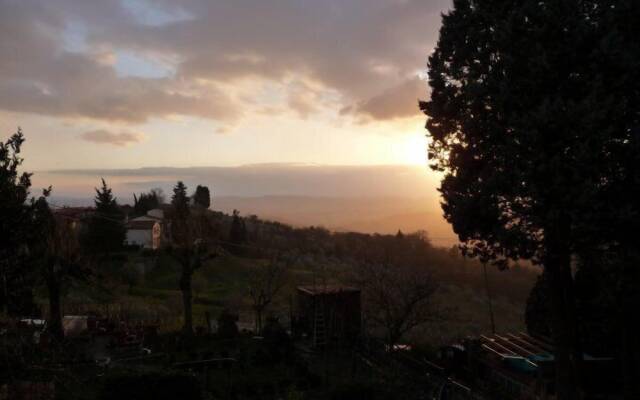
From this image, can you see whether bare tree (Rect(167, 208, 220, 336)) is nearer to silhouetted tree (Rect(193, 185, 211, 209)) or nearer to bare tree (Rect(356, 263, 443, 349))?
bare tree (Rect(356, 263, 443, 349))

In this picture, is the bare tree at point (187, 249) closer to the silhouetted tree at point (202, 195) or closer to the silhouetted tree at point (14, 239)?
the silhouetted tree at point (14, 239)

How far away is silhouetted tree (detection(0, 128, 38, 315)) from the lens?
11328 millimetres

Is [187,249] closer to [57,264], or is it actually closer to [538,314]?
[57,264]

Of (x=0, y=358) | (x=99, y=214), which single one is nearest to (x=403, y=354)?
(x=0, y=358)

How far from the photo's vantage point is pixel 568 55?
12.8 metres

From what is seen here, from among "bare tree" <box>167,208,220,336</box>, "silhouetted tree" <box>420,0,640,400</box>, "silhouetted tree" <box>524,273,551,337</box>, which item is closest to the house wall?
"bare tree" <box>167,208,220,336</box>

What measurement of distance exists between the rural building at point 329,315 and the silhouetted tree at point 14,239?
1424 centimetres

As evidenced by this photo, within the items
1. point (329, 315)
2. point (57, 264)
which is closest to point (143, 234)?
point (57, 264)

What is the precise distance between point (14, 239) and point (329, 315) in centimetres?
1644

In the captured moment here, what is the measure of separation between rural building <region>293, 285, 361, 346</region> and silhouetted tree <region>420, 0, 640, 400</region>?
11573mm

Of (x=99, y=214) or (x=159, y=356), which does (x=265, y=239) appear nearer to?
(x=99, y=214)

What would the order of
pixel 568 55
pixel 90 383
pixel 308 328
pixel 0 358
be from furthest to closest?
pixel 308 328, pixel 90 383, pixel 568 55, pixel 0 358

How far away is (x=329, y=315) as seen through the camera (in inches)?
1016

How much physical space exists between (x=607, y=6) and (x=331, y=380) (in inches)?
546
